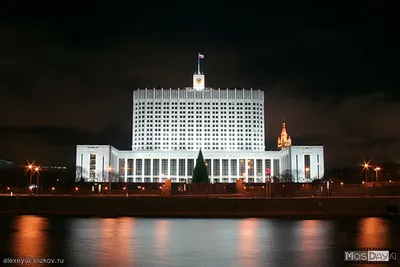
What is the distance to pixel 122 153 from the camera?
140375 millimetres

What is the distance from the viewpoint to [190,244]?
18.2m

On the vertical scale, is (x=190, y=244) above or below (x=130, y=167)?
below

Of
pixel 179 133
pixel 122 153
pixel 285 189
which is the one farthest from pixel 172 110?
pixel 285 189

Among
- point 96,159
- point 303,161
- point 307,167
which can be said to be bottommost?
point 307,167

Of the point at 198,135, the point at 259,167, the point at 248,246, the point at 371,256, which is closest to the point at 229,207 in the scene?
the point at 248,246

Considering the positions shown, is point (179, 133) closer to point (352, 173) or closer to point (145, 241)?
point (352, 173)

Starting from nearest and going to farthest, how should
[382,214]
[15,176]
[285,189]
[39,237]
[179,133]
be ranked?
[39,237] → [382,214] → [285,189] → [15,176] → [179,133]

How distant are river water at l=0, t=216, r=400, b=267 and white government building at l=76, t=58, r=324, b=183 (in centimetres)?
11500

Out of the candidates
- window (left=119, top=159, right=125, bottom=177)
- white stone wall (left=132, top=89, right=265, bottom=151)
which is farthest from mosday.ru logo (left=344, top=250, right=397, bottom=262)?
white stone wall (left=132, top=89, right=265, bottom=151)

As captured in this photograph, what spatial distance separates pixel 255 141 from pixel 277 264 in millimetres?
142256

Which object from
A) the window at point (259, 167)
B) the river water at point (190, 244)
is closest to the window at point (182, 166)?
the window at point (259, 167)

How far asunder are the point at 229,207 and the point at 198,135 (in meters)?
119

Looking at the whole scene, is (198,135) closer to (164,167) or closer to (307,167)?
(164,167)

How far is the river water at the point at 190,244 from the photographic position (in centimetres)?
1436
